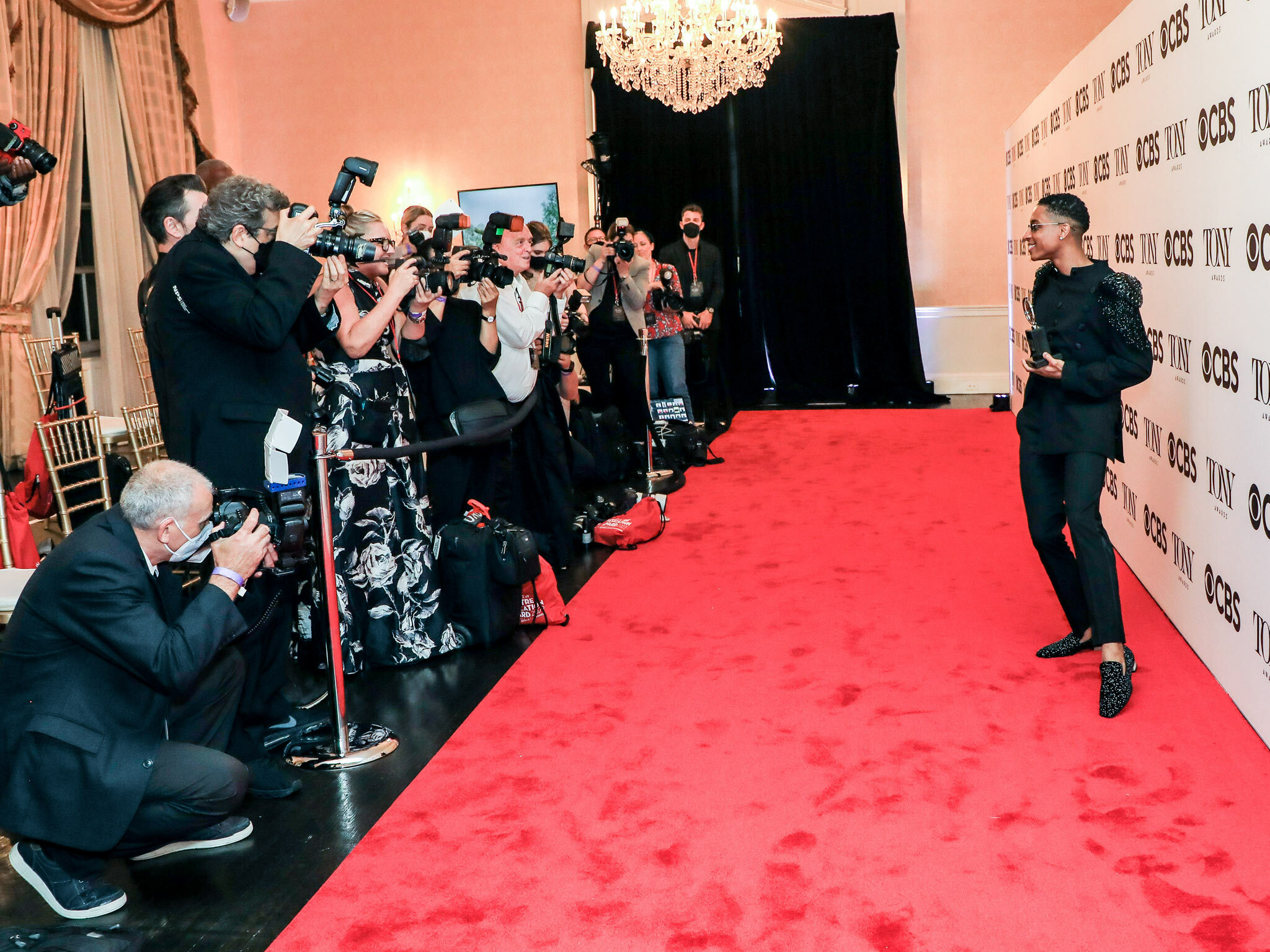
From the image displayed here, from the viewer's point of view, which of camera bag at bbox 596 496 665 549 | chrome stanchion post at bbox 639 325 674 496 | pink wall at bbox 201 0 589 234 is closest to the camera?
camera bag at bbox 596 496 665 549

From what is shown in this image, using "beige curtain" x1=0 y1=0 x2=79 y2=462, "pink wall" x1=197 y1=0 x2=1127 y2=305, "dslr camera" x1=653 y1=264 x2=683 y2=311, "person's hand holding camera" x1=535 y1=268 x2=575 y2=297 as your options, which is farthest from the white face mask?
"pink wall" x1=197 y1=0 x2=1127 y2=305

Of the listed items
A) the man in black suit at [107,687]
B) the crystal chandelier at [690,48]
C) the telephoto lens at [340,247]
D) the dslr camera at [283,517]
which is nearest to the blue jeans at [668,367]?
the crystal chandelier at [690,48]

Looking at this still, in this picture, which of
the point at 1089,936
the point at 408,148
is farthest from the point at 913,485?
the point at 408,148

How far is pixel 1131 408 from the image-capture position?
437cm

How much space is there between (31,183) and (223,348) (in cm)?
508

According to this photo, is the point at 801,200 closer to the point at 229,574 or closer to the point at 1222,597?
the point at 1222,597

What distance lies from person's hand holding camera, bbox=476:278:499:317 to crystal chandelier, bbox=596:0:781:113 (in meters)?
3.41

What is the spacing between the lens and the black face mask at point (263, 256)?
302 cm

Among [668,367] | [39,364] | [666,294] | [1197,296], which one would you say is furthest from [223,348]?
[668,367]

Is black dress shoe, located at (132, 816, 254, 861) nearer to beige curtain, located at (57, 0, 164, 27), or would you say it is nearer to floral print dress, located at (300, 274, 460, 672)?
floral print dress, located at (300, 274, 460, 672)

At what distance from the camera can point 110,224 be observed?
25.6 ft

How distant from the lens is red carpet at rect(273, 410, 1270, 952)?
7.30 ft

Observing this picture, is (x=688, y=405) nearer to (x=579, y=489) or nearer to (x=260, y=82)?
(x=579, y=489)

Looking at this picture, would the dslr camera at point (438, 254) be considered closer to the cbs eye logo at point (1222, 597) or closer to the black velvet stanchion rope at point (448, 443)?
the black velvet stanchion rope at point (448, 443)
